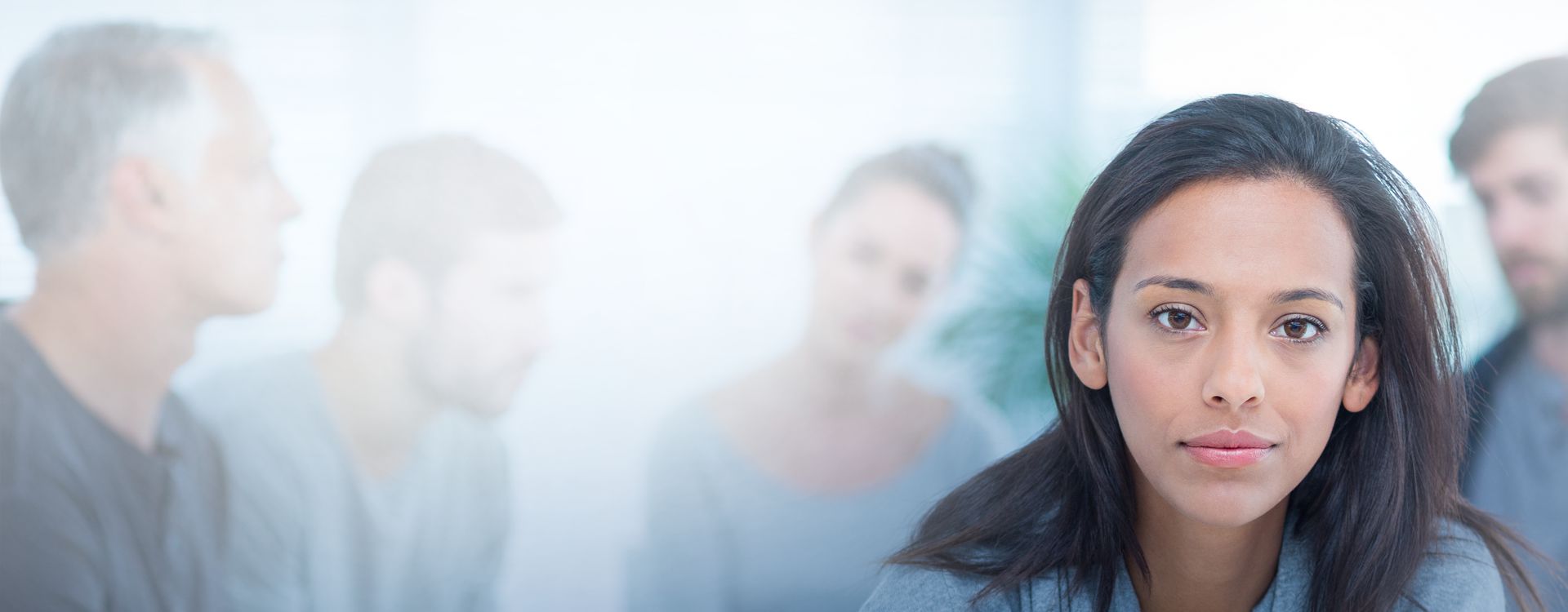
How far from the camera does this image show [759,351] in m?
2.48

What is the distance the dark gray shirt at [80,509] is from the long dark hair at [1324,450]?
150 centimetres

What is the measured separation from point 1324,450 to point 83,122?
2.14 meters

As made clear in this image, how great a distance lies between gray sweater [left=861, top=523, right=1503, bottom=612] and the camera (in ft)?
4.38

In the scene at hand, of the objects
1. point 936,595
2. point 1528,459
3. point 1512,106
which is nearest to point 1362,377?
point 936,595

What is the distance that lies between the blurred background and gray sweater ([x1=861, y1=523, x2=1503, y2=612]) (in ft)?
3.73

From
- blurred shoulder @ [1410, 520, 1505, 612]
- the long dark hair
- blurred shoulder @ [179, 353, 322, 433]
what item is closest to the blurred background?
blurred shoulder @ [179, 353, 322, 433]

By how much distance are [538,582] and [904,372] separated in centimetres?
90

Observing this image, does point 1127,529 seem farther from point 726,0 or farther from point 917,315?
point 726,0

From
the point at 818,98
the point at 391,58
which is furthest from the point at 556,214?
the point at 818,98

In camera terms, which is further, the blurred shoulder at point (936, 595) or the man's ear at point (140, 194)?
the man's ear at point (140, 194)

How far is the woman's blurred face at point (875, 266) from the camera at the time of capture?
249cm

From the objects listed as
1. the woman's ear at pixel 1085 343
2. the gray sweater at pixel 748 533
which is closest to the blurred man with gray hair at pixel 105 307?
the gray sweater at pixel 748 533

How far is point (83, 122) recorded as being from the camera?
2104 mm

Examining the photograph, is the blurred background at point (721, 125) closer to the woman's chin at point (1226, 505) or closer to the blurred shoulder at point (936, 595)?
the blurred shoulder at point (936, 595)
